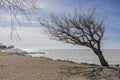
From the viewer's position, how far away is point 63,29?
2138 cm

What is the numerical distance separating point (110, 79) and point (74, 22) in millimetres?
8914

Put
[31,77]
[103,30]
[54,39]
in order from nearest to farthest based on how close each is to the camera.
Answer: [31,77]
[103,30]
[54,39]

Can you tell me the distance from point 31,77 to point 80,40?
9746 millimetres

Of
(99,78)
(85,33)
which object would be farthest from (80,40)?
(99,78)

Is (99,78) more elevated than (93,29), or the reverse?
(93,29)

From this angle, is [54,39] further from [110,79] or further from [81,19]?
[110,79]

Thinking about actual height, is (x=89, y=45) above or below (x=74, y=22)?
below

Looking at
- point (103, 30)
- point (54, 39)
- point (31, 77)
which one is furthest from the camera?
point (54, 39)

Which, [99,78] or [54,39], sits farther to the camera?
[54,39]

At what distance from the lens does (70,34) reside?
840 inches

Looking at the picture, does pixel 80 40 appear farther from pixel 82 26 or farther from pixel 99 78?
pixel 99 78

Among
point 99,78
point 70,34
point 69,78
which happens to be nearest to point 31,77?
point 69,78

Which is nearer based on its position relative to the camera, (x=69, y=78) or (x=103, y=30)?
(x=69, y=78)

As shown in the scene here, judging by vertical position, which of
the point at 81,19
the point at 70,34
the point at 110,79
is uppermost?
the point at 81,19
